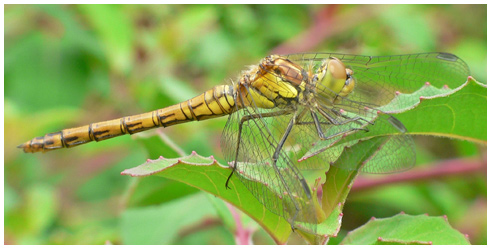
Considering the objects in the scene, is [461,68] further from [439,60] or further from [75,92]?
[75,92]

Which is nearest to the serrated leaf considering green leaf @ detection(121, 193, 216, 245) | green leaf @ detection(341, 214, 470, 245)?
green leaf @ detection(341, 214, 470, 245)

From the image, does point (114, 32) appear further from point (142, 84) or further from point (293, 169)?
point (293, 169)

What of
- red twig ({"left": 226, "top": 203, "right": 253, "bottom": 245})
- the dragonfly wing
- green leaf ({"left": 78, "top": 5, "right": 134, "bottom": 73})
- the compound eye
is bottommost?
red twig ({"left": 226, "top": 203, "right": 253, "bottom": 245})

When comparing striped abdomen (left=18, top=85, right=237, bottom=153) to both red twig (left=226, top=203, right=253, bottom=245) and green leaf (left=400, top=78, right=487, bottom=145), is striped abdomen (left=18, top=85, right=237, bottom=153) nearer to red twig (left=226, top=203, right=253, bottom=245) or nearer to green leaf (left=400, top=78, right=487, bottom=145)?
red twig (left=226, top=203, right=253, bottom=245)

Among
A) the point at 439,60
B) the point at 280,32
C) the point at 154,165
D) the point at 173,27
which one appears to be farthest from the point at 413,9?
the point at 154,165

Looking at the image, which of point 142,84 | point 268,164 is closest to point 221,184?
point 268,164

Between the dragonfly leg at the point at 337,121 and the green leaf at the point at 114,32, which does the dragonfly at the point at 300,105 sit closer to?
the dragonfly leg at the point at 337,121

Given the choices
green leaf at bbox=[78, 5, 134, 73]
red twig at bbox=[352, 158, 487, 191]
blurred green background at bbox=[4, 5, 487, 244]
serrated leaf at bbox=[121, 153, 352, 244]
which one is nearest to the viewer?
serrated leaf at bbox=[121, 153, 352, 244]

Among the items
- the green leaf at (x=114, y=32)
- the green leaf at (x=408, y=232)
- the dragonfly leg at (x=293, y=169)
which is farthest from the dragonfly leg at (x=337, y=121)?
the green leaf at (x=114, y=32)
